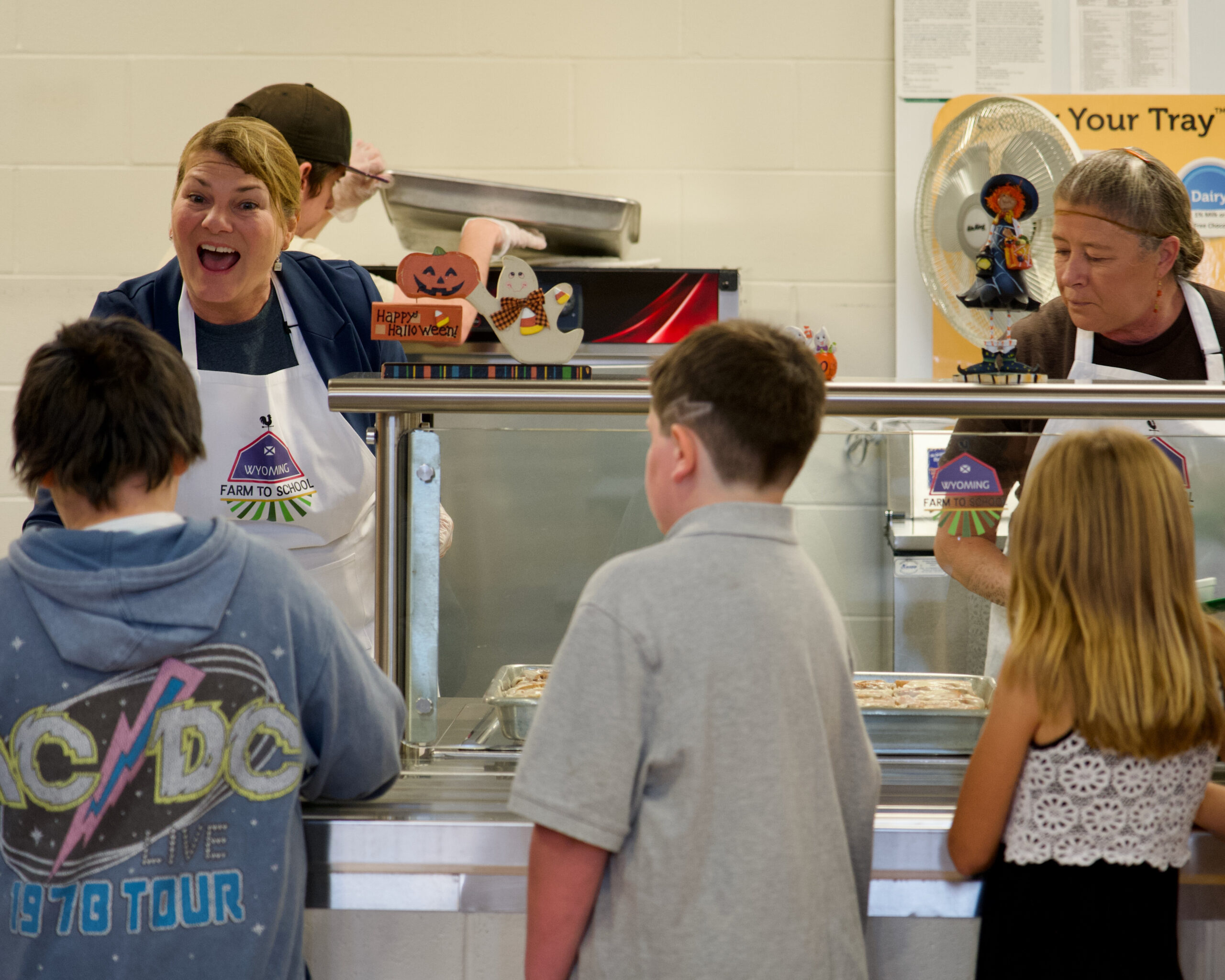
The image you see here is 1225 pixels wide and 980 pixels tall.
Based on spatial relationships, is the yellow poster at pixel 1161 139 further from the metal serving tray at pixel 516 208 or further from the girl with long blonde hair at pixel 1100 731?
the girl with long blonde hair at pixel 1100 731

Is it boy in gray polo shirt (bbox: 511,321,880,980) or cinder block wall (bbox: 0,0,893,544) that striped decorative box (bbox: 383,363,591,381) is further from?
cinder block wall (bbox: 0,0,893,544)

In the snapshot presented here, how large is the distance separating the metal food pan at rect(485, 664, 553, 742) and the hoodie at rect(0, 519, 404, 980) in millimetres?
300

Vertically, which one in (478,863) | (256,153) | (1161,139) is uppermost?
(1161,139)

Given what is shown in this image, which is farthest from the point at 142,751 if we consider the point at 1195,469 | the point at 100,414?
the point at 1195,469

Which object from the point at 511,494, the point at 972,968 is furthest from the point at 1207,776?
the point at 511,494

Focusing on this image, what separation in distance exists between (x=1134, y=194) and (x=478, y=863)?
4.29 feet

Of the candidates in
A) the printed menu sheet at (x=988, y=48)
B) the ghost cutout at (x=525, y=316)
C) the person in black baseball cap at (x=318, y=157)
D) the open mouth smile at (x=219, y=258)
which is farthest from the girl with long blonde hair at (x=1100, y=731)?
the printed menu sheet at (x=988, y=48)

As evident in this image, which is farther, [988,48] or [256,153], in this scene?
[988,48]

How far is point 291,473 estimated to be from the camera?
1484mm

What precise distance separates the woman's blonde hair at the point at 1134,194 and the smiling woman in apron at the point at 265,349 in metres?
1.02

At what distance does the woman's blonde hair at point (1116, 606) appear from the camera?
1.00 m

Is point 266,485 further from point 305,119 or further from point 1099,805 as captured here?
point 1099,805

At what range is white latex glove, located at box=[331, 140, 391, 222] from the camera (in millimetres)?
2324

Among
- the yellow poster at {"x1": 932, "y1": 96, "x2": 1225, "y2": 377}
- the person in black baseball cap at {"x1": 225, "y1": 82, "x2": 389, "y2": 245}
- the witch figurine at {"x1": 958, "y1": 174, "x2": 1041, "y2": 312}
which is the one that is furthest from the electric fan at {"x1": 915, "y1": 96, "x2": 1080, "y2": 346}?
the person in black baseball cap at {"x1": 225, "y1": 82, "x2": 389, "y2": 245}
